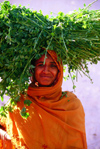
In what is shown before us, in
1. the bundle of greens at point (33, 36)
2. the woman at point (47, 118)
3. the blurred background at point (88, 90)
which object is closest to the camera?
the bundle of greens at point (33, 36)

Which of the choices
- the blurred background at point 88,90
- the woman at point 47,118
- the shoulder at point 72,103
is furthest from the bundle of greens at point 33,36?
the blurred background at point 88,90

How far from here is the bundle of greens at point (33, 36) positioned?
5.84 feet

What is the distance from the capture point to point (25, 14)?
181 centimetres

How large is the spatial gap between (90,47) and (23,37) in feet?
1.92

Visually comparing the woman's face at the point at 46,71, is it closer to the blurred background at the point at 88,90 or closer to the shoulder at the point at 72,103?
the shoulder at the point at 72,103

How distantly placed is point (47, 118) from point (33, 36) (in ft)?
2.68

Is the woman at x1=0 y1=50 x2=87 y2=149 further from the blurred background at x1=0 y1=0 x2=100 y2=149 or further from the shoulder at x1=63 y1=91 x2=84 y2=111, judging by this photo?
the blurred background at x1=0 y1=0 x2=100 y2=149

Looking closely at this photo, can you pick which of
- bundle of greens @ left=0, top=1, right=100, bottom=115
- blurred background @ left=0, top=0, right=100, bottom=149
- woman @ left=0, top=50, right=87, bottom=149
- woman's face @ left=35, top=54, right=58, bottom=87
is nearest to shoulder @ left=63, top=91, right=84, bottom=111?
woman @ left=0, top=50, right=87, bottom=149

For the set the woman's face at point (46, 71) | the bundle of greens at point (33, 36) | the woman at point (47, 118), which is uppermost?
the bundle of greens at point (33, 36)

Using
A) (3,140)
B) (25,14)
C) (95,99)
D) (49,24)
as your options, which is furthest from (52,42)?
(95,99)

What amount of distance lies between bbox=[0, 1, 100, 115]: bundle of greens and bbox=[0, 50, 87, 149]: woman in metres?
0.24

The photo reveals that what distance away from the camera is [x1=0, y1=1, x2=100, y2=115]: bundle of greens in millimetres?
1780

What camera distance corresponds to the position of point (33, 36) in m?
1.82

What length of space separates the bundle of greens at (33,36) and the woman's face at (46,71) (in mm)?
241
